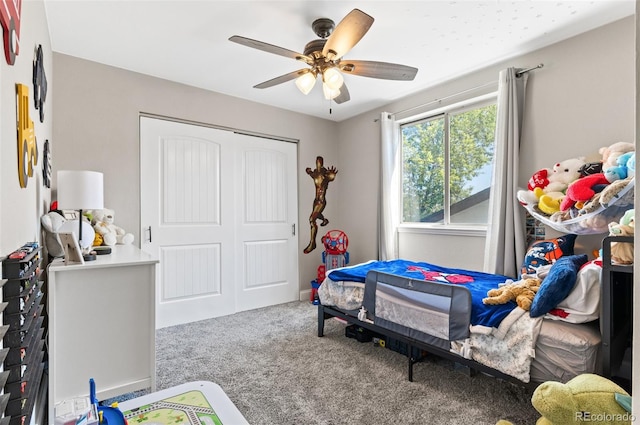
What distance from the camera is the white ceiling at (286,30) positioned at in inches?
81.5

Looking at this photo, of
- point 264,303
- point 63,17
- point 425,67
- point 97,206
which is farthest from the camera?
point 264,303

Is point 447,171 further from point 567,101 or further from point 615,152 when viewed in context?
point 615,152

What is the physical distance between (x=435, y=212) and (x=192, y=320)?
9.18 feet

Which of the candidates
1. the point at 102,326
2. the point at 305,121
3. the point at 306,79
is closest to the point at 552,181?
the point at 306,79

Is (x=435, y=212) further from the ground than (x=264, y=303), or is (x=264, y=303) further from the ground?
(x=435, y=212)

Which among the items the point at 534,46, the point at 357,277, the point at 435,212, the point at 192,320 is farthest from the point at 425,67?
the point at 192,320

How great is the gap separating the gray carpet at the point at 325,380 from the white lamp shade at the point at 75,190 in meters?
1.25

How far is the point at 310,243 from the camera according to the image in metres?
4.32

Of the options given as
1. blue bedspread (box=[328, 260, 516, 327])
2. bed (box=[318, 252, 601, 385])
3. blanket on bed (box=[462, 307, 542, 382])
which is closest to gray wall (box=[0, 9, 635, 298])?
blue bedspread (box=[328, 260, 516, 327])

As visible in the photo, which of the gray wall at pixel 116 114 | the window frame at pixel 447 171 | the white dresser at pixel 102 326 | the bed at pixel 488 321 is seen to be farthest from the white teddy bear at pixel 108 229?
the window frame at pixel 447 171

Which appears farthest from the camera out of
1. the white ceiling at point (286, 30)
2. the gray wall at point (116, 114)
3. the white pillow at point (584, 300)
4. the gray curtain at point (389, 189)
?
the gray curtain at point (389, 189)

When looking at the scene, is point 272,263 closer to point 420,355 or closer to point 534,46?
point 420,355

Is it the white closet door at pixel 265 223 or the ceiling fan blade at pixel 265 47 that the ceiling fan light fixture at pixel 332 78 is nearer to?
the ceiling fan blade at pixel 265 47

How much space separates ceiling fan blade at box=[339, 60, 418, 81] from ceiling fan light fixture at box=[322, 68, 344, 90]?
0.10 m
